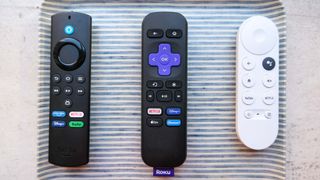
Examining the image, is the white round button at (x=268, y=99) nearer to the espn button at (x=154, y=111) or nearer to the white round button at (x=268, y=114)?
the white round button at (x=268, y=114)

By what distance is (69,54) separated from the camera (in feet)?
0.98

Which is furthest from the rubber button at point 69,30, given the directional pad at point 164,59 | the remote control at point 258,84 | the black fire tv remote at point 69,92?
the remote control at point 258,84

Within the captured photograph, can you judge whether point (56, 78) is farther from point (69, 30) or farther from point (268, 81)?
point (268, 81)

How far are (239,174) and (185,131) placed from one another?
0.31 feet

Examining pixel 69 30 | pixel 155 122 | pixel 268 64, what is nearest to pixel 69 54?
pixel 69 30

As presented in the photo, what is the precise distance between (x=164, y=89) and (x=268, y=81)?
0.41ft

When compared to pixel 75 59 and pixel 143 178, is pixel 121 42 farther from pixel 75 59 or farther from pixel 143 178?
pixel 143 178

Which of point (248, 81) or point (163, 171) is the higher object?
point (248, 81)

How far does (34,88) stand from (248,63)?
272 mm

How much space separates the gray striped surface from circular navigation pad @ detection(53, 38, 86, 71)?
2 cm

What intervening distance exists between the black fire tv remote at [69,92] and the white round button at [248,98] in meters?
0.19

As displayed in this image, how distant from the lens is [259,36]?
0.30m

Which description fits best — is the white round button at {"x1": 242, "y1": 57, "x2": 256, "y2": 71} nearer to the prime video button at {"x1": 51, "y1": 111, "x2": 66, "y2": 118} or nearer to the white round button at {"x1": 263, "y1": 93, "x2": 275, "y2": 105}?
the white round button at {"x1": 263, "y1": 93, "x2": 275, "y2": 105}

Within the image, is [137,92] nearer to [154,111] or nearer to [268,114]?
[154,111]
